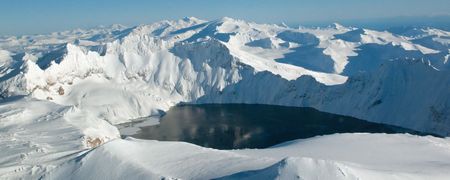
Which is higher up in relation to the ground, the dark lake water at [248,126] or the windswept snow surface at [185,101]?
the windswept snow surface at [185,101]

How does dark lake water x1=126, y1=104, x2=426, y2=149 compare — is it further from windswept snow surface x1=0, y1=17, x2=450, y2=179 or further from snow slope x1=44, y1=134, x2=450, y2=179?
snow slope x1=44, y1=134, x2=450, y2=179

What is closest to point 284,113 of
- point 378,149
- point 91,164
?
point 378,149

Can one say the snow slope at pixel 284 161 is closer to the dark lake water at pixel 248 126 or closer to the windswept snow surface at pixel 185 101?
the windswept snow surface at pixel 185 101

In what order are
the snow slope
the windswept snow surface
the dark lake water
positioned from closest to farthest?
1. the snow slope
2. the windswept snow surface
3. the dark lake water

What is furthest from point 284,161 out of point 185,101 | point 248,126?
point 185,101

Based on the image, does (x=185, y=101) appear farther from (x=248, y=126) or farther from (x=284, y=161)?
(x=284, y=161)

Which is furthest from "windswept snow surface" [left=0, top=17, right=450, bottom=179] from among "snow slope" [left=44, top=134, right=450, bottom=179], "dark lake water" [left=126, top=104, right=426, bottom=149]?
"dark lake water" [left=126, top=104, right=426, bottom=149]

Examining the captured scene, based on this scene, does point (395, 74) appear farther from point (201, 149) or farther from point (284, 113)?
point (201, 149)

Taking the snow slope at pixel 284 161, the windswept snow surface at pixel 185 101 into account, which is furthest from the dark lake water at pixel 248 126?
the snow slope at pixel 284 161
